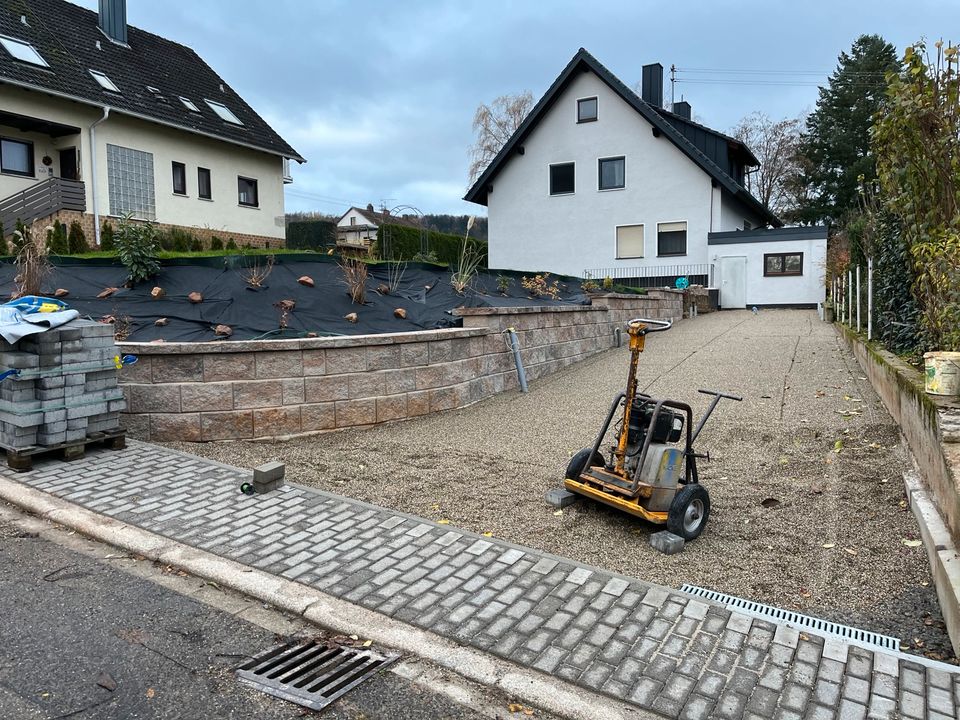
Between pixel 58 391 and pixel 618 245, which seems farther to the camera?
pixel 618 245

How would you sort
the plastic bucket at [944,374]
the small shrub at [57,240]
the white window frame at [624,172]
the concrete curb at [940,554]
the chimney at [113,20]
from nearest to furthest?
the concrete curb at [940,554] → the plastic bucket at [944,374] → the small shrub at [57,240] → the chimney at [113,20] → the white window frame at [624,172]

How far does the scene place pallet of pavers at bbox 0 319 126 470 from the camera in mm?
5438

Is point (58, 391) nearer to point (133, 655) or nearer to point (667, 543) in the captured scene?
point (133, 655)

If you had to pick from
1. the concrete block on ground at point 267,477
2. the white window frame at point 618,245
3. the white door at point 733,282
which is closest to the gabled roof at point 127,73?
the white window frame at point 618,245

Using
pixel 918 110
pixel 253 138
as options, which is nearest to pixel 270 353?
pixel 918 110

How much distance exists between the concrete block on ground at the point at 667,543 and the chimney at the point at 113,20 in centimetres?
2625

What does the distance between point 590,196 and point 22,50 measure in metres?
19.1

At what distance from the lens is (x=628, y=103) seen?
26.3 metres

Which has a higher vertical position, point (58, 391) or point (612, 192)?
point (612, 192)

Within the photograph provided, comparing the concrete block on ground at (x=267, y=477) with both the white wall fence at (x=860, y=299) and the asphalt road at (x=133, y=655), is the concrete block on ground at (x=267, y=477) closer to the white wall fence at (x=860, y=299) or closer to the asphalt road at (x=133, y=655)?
the asphalt road at (x=133, y=655)

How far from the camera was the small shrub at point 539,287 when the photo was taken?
12.9 metres

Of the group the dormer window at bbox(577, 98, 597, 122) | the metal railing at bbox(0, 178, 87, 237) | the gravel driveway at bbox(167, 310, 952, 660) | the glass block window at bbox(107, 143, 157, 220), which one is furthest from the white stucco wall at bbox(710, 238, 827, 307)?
the metal railing at bbox(0, 178, 87, 237)

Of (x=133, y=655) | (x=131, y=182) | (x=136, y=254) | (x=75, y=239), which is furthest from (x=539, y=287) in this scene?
(x=131, y=182)

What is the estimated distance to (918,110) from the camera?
19.1ft
